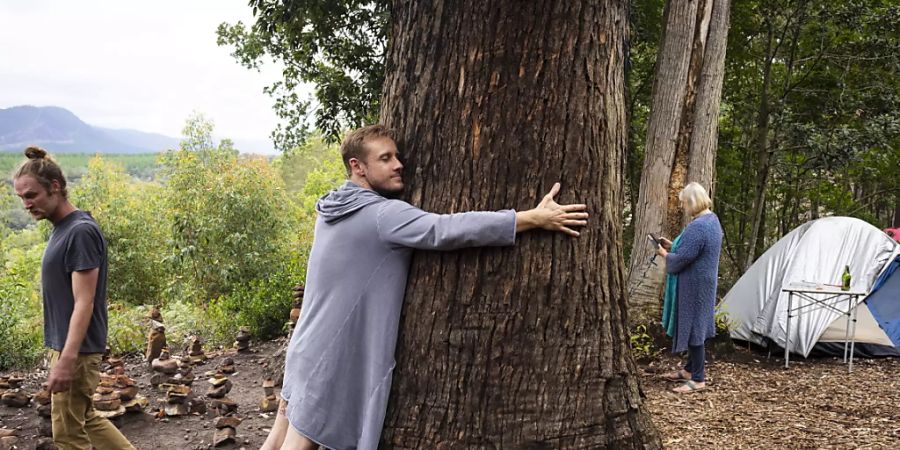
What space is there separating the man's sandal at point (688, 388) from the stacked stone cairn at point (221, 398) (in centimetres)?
367

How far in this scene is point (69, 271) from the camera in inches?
136

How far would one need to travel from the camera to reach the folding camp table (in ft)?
23.2

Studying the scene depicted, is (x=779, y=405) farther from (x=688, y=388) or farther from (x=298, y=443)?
(x=298, y=443)

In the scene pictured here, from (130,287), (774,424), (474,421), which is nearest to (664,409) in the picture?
(774,424)

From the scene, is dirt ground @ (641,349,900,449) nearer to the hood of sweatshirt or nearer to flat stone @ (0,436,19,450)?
the hood of sweatshirt

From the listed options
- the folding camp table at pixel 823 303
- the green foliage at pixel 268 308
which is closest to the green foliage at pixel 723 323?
the folding camp table at pixel 823 303

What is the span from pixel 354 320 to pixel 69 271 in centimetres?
163

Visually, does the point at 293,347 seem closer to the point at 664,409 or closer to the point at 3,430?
the point at 3,430

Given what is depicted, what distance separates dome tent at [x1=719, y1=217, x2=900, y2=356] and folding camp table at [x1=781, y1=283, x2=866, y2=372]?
92 millimetres

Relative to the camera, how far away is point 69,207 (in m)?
3.59

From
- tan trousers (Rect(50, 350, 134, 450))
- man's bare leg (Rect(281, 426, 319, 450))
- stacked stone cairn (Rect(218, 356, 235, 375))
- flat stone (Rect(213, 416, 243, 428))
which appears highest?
man's bare leg (Rect(281, 426, 319, 450))

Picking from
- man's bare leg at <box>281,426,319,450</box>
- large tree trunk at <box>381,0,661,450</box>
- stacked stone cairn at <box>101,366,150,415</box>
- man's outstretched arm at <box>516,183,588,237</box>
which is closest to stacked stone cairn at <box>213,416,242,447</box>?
stacked stone cairn at <box>101,366,150,415</box>

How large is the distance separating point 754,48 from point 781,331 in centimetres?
805

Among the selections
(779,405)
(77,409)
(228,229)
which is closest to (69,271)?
(77,409)
